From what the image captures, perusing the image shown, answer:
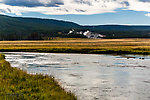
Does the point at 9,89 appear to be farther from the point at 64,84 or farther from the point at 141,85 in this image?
the point at 141,85

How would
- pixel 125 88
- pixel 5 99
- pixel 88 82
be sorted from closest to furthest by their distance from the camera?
pixel 5 99
pixel 125 88
pixel 88 82

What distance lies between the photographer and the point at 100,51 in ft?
248

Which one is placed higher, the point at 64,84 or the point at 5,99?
the point at 5,99

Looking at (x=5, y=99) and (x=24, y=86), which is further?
(x=24, y=86)

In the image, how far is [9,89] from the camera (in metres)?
16.9

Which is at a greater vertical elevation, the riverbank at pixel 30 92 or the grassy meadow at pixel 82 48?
the riverbank at pixel 30 92

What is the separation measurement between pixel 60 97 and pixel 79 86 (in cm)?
722

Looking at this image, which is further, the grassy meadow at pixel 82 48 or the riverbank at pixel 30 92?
the grassy meadow at pixel 82 48

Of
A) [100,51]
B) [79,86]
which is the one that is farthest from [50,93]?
[100,51]

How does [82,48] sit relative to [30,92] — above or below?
below

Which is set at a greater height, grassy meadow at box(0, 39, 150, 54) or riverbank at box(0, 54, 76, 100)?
riverbank at box(0, 54, 76, 100)

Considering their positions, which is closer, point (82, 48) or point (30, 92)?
point (30, 92)

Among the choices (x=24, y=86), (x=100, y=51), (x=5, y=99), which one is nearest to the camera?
(x=5, y=99)

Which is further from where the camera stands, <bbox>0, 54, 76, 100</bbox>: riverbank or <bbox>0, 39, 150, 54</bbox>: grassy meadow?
<bbox>0, 39, 150, 54</bbox>: grassy meadow
